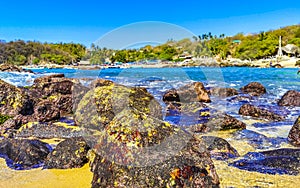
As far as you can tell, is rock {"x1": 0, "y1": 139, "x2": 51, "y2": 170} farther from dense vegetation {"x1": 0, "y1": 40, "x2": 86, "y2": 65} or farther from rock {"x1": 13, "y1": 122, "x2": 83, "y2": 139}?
dense vegetation {"x1": 0, "y1": 40, "x2": 86, "y2": 65}

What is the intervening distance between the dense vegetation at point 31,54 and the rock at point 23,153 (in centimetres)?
11223

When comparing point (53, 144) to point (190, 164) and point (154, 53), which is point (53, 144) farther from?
point (154, 53)

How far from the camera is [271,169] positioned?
181 inches

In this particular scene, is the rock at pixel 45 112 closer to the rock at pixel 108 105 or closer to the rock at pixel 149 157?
the rock at pixel 108 105

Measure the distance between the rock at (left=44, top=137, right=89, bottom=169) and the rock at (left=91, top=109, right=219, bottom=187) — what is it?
677 mm

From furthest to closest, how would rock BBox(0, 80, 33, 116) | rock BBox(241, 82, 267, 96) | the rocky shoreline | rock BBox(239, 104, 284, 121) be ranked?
rock BBox(241, 82, 267, 96) < rock BBox(239, 104, 284, 121) < rock BBox(0, 80, 33, 116) < the rocky shoreline

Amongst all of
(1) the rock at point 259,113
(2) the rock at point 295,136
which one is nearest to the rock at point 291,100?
(1) the rock at point 259,113

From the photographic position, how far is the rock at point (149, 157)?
3488 millimetres

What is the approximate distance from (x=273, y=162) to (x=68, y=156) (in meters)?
3.20

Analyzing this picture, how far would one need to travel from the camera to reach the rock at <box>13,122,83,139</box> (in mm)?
6654

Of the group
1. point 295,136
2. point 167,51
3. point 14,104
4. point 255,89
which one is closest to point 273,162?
point 295,136

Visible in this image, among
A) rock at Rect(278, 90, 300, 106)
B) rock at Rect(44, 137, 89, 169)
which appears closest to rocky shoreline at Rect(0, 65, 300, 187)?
rock at Rect(44, 137, 89, 169)

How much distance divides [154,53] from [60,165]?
111590mm

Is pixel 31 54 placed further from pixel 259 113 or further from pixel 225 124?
pixel 225 124
